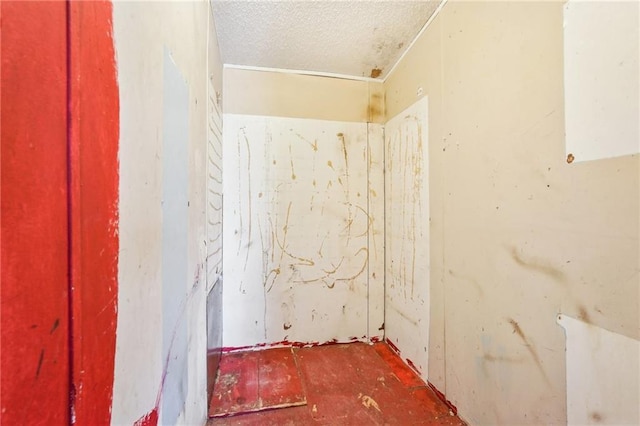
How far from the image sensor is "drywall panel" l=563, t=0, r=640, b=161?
682 millimetres

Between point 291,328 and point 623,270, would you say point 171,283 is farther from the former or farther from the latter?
point 291,328

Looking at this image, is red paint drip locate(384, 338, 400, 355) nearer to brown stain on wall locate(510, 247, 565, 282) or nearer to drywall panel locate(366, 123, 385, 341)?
drywall panel locate(366, 123, 385, 341)

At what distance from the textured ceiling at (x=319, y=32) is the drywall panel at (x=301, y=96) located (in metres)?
0.09

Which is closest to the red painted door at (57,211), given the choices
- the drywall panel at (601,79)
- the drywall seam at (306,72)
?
the drywall panel at (601,79)

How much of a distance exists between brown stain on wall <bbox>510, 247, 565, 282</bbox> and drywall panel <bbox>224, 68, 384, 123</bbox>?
1.53 m

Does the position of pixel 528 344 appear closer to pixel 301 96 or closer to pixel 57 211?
pixel 57 211

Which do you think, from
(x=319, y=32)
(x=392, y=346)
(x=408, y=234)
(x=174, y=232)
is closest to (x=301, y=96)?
(x=319, y=32)

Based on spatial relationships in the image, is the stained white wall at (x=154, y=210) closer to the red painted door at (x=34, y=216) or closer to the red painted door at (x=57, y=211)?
the red painted door at (x=57, y=211)

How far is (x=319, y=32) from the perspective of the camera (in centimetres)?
165

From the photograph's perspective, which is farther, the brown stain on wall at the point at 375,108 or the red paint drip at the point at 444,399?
the brown stain on wall at the point at 375,108

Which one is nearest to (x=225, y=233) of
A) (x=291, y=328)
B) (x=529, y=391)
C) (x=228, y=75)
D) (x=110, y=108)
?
(x=291, y=328)

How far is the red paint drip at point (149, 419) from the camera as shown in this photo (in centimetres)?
57

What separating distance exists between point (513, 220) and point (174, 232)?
49.6 inches

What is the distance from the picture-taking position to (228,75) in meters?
1.99
